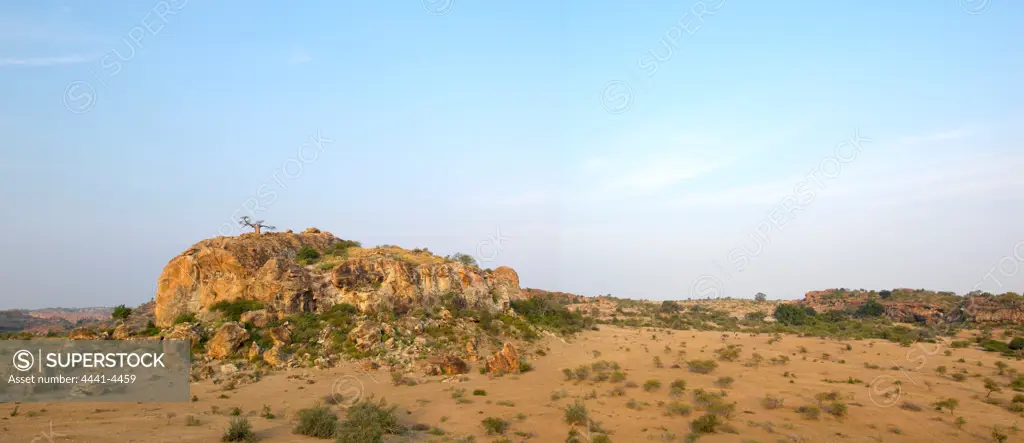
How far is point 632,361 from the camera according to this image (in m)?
25.2

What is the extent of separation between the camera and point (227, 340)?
22.8 m

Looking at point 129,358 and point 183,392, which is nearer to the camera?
point 183,392

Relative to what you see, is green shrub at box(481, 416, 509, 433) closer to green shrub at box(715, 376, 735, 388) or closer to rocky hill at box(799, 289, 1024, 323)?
green shrub at box(715, 376, 735, 388)

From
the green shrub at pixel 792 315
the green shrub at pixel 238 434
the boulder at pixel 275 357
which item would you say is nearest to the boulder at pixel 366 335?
the boulder at pixel 275 357

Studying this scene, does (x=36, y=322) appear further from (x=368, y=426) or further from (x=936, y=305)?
(x=936, y=305)

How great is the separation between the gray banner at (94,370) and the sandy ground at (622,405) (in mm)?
1222

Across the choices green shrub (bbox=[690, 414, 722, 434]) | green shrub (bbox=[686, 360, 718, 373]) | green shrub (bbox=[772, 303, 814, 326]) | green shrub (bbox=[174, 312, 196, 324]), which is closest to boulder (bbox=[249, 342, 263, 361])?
green shrub (bbox=[174, 312, 196, 324])

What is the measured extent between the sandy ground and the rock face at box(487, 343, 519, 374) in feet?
2.71

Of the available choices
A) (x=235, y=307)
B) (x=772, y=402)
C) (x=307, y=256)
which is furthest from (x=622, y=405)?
(x=307, y=256)

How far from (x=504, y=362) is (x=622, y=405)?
7032 millimetres

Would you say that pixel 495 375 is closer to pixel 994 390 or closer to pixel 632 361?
pixel 632 361

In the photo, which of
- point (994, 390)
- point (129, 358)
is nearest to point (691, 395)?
point (994, 390)

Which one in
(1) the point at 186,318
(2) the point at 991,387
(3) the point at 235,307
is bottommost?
(2) the point at 991,387

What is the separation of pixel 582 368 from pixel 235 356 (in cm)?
1591
